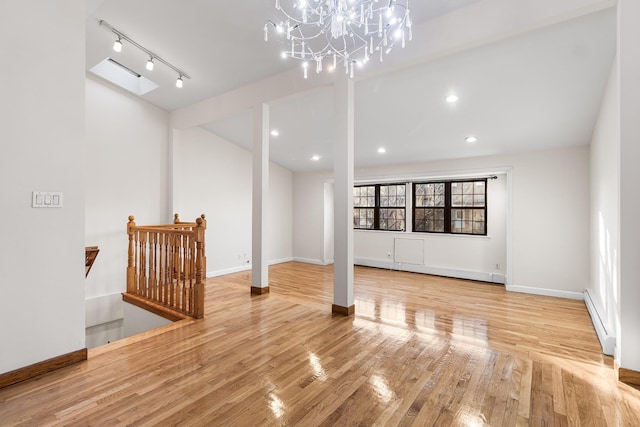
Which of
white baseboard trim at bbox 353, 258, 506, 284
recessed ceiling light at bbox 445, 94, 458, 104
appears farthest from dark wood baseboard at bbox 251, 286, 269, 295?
recessed ceiling light at bbox 445, 94, 458, 104

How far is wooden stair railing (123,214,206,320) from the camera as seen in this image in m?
3.18

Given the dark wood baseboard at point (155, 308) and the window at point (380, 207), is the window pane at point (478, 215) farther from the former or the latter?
the dark wood baseboard at point (155, 308)

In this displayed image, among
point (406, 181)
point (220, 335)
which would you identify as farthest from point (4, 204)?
point (406, 181)

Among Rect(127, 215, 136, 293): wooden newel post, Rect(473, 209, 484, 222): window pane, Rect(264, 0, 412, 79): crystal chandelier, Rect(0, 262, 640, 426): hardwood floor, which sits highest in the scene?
Rect(264, 0, 412, 79): crystal chandelier

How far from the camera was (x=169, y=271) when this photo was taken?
11.4ft

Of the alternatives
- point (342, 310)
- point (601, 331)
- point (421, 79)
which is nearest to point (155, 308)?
point (342, 310)

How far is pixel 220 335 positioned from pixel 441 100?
357 cm

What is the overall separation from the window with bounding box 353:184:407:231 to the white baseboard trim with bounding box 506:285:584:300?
93.1 inches

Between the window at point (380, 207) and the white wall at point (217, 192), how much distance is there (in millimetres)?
2522

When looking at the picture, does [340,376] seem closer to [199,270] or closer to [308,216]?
[199,270]

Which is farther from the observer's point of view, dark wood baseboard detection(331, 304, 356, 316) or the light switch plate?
dark wood baseboard detection(331, 304, 356, 316)

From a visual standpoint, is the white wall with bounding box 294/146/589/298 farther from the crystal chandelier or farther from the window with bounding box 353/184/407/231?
the crystal chandelier

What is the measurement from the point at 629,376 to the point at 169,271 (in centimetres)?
407

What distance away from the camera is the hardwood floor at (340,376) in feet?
5.46
